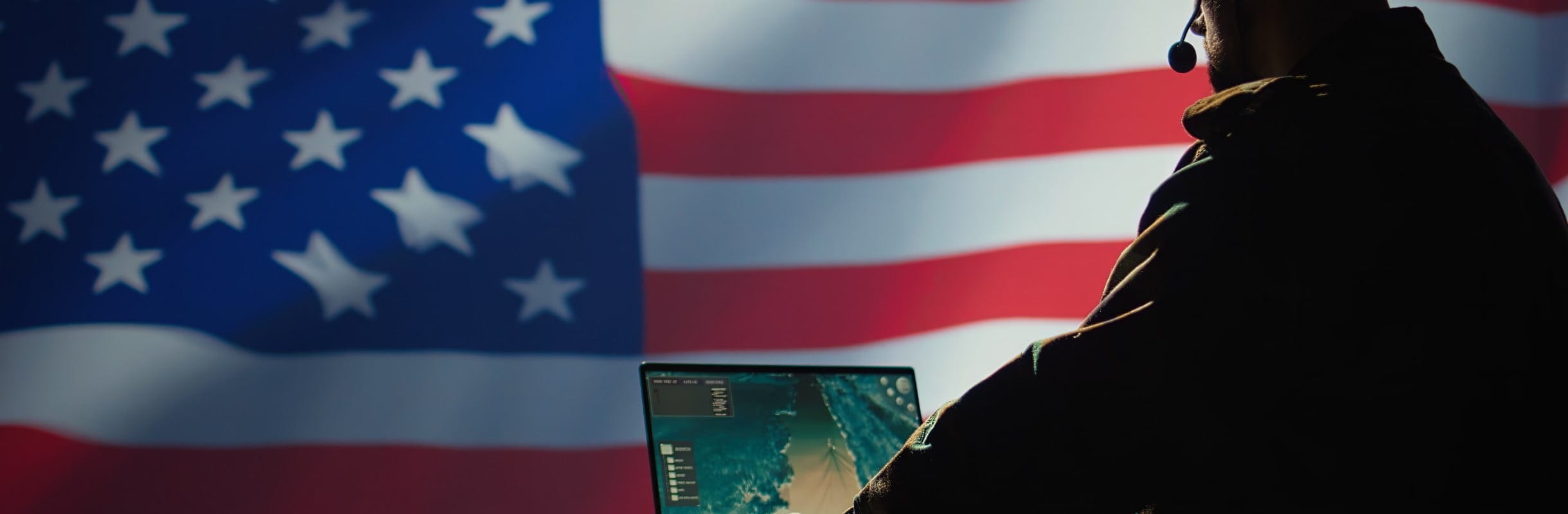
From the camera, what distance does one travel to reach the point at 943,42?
2.46 m

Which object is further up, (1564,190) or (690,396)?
(1564,190)

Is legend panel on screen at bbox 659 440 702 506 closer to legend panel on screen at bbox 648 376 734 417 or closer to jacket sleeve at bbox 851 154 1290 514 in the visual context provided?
legend panel on screen at bbox 648 376 734 417

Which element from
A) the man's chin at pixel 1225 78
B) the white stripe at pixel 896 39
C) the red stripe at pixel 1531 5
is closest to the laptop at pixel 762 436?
the man's chin at pixel 1225 78

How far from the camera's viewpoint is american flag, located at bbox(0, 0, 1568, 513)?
84.4 inches

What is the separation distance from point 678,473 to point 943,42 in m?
1.33

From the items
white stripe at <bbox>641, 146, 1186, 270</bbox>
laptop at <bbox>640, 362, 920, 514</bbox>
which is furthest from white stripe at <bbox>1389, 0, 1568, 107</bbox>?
laptop at <bbox>640, 362, 920, 514</bbox>

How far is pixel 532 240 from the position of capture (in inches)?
88.4

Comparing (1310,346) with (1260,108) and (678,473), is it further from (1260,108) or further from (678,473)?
(678,473)

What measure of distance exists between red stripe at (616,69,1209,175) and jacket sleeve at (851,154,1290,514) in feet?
4.85

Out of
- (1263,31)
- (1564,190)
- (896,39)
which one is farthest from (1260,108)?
(1564,190)

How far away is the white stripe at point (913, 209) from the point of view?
2.32 metres

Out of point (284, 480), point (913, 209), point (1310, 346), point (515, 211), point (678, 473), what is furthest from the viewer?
point (913, 209)

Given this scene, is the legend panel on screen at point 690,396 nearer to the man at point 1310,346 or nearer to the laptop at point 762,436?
the laptop at point 762,436

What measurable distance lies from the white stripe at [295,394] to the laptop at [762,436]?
69 cm
